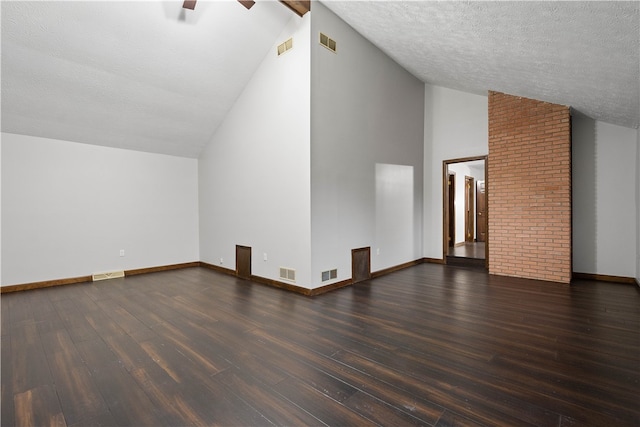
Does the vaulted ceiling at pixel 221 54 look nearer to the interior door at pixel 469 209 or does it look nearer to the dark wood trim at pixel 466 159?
the dark wood trim at pixel 466 159

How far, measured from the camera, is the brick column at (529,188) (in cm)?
479

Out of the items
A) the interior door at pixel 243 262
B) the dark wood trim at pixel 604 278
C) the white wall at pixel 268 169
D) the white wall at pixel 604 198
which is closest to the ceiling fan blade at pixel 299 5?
the white wall at pixel 268 169

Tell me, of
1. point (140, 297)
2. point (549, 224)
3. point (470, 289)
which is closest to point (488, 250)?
point (549, 224)

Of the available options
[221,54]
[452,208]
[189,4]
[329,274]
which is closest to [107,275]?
[329,274]

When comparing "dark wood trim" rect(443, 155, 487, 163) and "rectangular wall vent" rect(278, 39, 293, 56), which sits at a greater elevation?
"rectangular wall vent" rect(278, 39, 293, 56)

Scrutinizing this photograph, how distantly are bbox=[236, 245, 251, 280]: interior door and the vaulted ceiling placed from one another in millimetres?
2548

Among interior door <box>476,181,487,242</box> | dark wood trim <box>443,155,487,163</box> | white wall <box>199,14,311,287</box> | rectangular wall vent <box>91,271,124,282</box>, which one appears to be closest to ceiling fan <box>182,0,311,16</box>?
white wall <box>199,14,311,287</box>

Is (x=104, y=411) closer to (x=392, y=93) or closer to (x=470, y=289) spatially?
(x=470, y=289)

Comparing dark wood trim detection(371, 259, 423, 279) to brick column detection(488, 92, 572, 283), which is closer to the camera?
brick column detection(488, 92, 572, 283)

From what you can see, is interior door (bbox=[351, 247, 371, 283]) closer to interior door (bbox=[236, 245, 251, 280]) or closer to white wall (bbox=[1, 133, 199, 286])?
interior door (bbox=[236, 245, 251, 280])

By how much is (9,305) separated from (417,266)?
21.0 feet

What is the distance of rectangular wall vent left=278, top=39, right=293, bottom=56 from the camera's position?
4.36 metres

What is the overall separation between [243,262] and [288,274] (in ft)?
4.04

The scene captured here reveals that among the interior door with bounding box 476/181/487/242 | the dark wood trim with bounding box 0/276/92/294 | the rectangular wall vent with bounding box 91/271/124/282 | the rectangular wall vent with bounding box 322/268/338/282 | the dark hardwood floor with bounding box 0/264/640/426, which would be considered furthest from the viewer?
the interior door with bounding box 476/181/487/242
